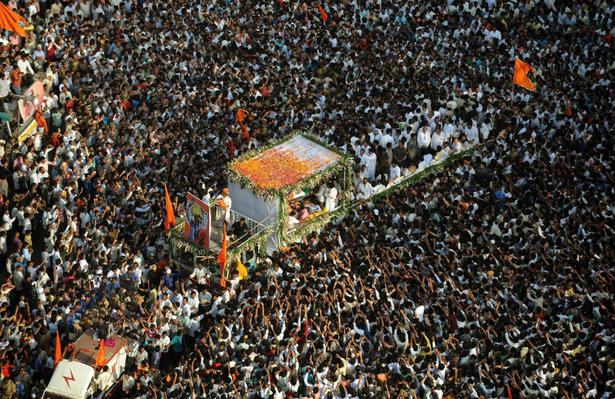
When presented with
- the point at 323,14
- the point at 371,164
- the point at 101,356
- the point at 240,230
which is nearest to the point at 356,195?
the point at 371,164

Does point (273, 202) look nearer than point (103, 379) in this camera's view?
No

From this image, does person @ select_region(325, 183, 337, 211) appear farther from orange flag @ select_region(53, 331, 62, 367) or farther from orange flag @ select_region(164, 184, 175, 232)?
orange flag @ select_region(53, 331, 62, 367)

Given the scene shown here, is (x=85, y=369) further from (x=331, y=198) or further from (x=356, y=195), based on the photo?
(x=356, y=195)

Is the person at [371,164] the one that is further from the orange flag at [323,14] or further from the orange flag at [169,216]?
the orange flag at [323,14]

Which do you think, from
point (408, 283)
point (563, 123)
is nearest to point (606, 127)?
point (563, 123)

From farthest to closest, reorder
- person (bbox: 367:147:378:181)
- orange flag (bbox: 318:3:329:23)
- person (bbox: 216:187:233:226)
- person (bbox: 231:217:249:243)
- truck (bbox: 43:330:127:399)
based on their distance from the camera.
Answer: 1. orange flag (bbox: 318:3:329:23)
2. person (bbox: 367:147:378:181)
3. person (bbox: 231:217:249:243)
4. person (bbox: 216:187:233:226)
5. truck (bbox: 43:330:127:399)

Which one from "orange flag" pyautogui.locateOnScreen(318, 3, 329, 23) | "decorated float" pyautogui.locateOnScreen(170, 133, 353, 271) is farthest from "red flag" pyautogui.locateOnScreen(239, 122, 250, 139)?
"orange flag" pyautogui.locateOnScreen(318, 3, 329, 23)
